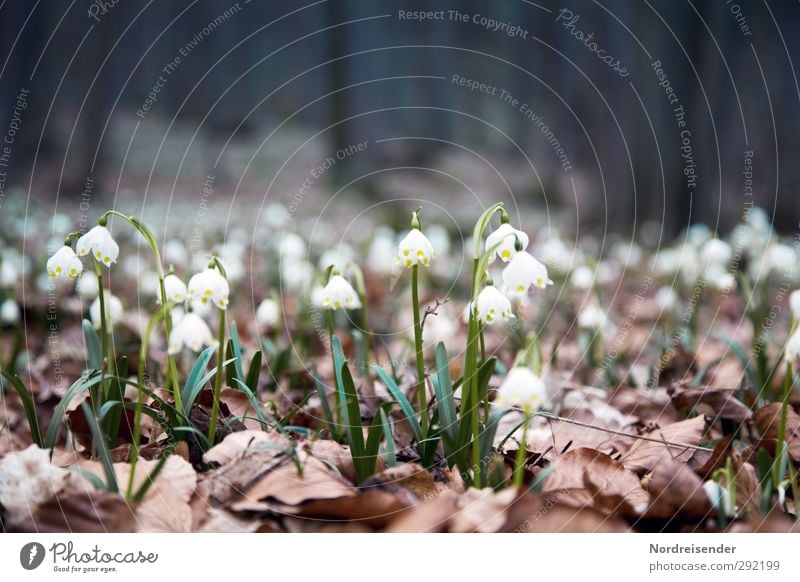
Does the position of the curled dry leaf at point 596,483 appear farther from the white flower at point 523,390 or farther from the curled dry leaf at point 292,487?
the curled dry leaf at point 292,487

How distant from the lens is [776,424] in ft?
5.96

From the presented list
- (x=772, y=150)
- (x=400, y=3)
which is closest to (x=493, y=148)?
(x=400, y=3)

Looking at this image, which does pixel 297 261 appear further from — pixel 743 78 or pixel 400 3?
pixel 400 3

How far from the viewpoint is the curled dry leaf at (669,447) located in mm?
1650

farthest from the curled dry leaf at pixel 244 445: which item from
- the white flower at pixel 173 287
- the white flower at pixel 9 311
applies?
the white flower at pixel 9 311

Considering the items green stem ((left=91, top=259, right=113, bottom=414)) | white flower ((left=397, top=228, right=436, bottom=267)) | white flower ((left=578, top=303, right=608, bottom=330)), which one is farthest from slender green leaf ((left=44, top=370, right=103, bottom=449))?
white flower ((left=578, top=303, right=608, bottom=330))

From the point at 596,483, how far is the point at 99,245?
122 centimetres

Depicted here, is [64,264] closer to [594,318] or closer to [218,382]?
[218,382]

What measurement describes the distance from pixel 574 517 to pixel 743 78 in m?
5.28

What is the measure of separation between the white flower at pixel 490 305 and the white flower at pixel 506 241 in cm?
8

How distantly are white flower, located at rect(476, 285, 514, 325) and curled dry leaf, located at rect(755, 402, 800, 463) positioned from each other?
91cm

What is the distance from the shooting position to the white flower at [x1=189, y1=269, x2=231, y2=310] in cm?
151

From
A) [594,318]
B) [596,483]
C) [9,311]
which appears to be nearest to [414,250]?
[596,483]

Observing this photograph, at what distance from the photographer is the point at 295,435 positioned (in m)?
1.78
